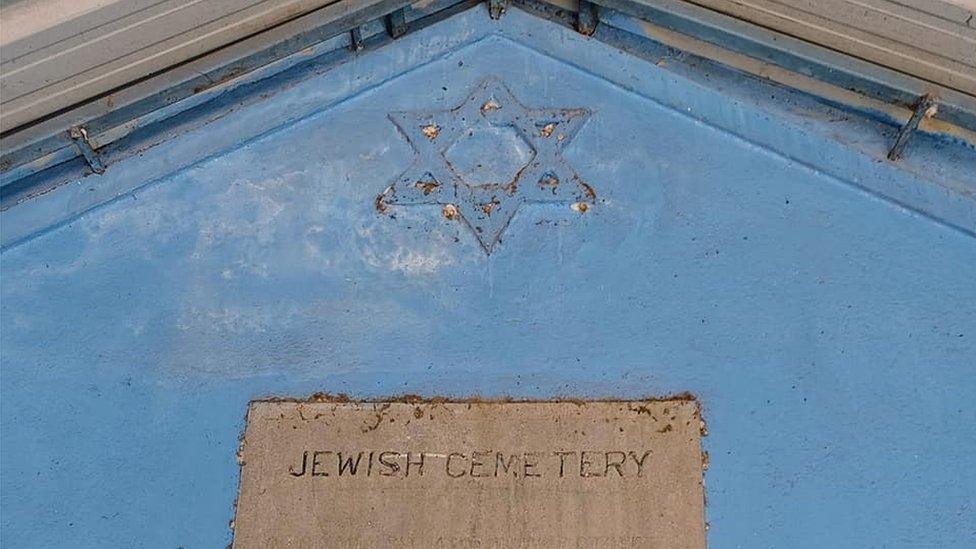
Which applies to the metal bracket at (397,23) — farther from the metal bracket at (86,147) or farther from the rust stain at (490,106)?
the metal bracket at (86,147)

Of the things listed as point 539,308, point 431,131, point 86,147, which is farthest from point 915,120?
point 86,147

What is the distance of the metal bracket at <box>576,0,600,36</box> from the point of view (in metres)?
3.13

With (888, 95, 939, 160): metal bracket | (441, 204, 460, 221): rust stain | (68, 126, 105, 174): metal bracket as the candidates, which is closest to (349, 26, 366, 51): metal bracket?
(441, 204, 460, 221): rust stain

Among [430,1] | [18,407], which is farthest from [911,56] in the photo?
[18,407]

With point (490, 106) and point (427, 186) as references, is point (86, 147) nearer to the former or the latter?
point (427, 186)

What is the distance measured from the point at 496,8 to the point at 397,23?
1.32 feet

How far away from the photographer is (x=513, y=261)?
9.31ft

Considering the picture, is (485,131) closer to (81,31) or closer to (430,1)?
(430,1)

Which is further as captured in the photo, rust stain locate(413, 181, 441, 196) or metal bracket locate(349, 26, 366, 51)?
metal bracket locate(349, 26, 366, 51)

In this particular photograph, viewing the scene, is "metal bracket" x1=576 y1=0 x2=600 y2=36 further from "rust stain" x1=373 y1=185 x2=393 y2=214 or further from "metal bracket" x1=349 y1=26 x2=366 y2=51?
"rust stain" x1=373 y1=185 x2=393 y2=214

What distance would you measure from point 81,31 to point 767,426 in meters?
2.74

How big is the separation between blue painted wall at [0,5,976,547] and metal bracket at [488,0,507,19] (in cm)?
24

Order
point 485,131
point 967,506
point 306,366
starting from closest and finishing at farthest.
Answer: point 967,506, point 306,366, point 485,131

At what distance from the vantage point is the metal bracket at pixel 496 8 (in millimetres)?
3172
